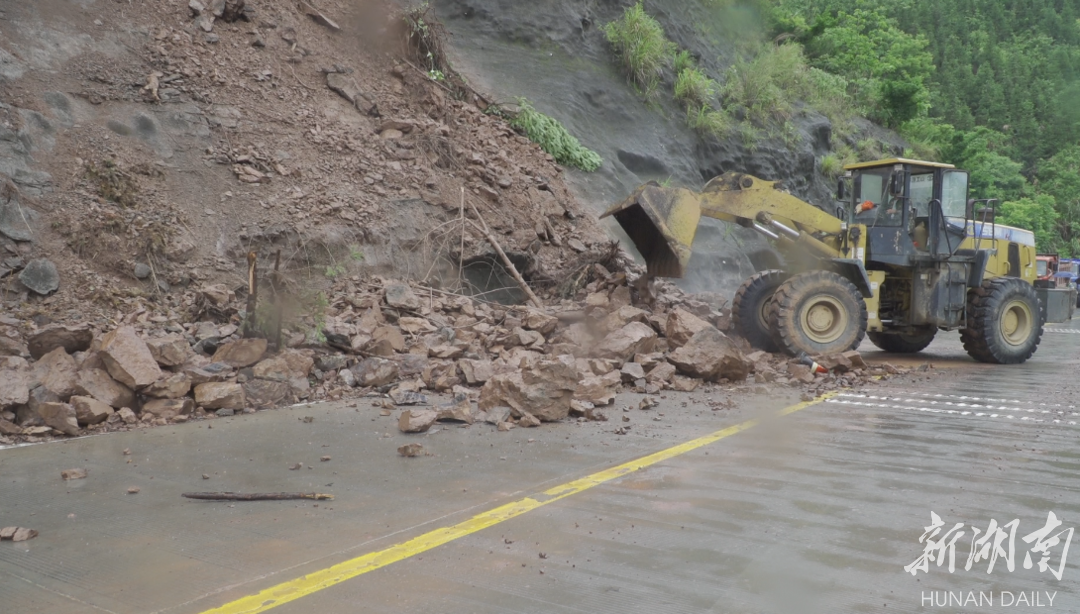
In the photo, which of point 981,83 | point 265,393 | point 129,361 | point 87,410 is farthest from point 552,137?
point 981,83

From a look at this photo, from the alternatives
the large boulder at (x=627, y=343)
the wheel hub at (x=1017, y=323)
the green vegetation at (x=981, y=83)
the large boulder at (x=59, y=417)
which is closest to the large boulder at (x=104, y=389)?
the large boulder at (x=59, y=417)

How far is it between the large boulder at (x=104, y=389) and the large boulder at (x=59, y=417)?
394 mm

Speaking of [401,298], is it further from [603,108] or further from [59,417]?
[603,108]

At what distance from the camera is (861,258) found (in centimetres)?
1242

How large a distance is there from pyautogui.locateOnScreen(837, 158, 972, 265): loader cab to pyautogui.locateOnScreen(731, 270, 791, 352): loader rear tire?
146cm

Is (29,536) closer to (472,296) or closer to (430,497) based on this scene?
(430,497)

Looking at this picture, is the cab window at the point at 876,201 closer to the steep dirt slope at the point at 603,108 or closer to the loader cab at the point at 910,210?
the loader cab at the point at 910,210

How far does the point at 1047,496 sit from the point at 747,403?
3.53 metres

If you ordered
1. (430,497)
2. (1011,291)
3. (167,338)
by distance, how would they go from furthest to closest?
(1011,291) → (167,338) → (430,497)

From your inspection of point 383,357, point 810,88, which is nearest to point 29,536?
point 383,357

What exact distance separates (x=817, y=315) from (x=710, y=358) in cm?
253

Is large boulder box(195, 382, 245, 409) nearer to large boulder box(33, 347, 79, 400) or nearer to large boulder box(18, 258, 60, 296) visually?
large boulder box(33, 347, 79, 400)

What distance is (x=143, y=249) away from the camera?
34.7 feet

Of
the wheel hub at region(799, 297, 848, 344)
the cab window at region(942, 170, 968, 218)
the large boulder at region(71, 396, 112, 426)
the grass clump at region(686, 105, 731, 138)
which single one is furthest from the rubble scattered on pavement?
the grass clump at region(686, 105, 731, 138)
